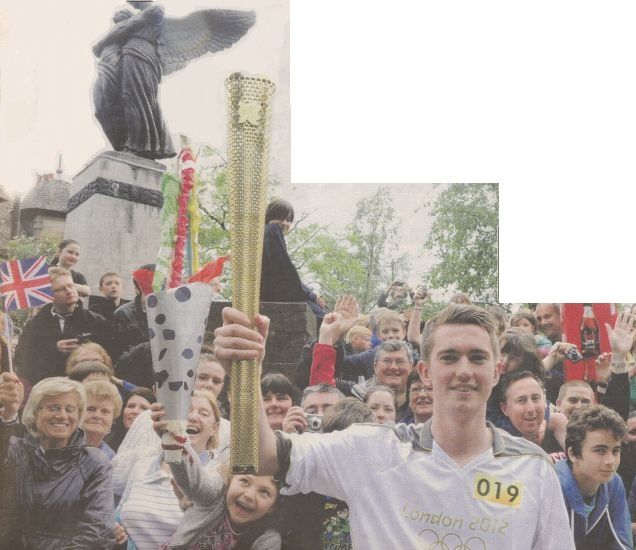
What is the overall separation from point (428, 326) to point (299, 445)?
3.60 feet

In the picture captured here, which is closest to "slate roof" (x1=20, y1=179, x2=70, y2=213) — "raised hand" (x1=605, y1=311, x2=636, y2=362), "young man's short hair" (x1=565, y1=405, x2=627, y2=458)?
"young man's short hair" (x1=565, y1=405, x2=627, y2=458)

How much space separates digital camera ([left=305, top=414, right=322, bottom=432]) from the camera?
480cm

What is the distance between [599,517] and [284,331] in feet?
7.40

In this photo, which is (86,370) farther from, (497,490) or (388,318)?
(497,490)

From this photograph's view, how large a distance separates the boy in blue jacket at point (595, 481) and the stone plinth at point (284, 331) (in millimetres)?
1767

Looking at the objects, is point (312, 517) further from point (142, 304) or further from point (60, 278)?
point (60, 278)

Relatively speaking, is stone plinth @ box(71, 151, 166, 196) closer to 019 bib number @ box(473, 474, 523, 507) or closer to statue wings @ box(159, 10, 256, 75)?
statue wings @ box(159, 10, 256, 75)

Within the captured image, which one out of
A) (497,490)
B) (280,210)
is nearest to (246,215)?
(280,210)

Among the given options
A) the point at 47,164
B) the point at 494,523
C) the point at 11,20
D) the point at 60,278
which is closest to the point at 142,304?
the point at 60,278

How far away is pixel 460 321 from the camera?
15.7ft

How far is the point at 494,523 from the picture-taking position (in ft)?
14.8

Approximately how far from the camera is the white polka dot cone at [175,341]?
437 cm

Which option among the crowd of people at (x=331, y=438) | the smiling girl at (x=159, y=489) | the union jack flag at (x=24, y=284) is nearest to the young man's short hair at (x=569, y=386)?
the crowd of people at (x=331, y=438)

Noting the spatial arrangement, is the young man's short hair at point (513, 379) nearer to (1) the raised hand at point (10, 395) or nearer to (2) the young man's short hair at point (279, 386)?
(2) the young man's short hair at point (279, 386)
